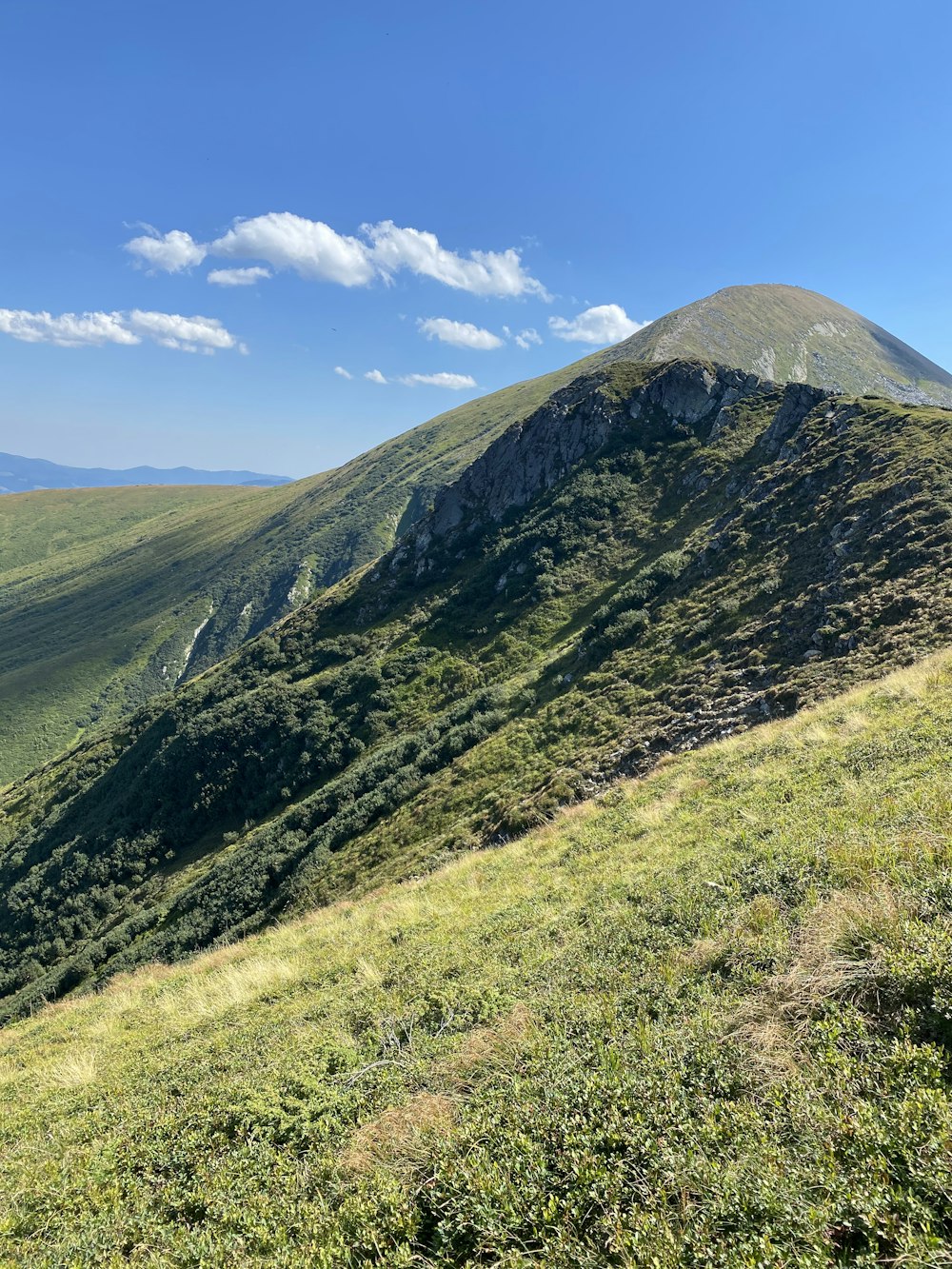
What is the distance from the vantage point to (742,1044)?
503 centimetres

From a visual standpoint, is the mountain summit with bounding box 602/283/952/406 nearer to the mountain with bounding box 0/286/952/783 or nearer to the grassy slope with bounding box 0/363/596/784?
the mountain with bounding box 0/286/952/783

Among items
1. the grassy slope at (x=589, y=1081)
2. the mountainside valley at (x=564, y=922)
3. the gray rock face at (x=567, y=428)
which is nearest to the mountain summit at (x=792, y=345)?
the gray rock face at (x=567, y=428)

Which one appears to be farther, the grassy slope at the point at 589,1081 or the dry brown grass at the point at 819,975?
the dry brown grass at the point at 819,975

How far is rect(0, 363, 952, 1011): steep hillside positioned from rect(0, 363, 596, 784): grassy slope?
59556mm

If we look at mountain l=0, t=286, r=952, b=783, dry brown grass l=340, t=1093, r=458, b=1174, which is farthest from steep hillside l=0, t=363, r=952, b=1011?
mountain l=0, t=286, r=952, b=783

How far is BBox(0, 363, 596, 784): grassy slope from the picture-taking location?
11944 cm

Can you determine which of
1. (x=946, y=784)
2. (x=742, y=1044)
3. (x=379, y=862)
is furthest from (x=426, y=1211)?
(x=379, y=862)

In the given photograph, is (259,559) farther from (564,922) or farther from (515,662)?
(564,922)

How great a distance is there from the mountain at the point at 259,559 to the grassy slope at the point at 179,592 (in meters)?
0.47

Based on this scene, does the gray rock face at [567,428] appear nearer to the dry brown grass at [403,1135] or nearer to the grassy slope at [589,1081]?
the grassy slope at [589,1081]

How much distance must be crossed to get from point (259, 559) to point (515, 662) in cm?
13806

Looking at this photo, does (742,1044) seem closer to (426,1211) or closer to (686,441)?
(426,1211)

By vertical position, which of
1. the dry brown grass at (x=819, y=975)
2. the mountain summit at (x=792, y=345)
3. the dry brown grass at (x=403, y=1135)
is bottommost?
the dry brown grass at (x=403, y=1135)

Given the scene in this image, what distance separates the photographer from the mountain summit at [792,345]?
A: 13500 centimetres
